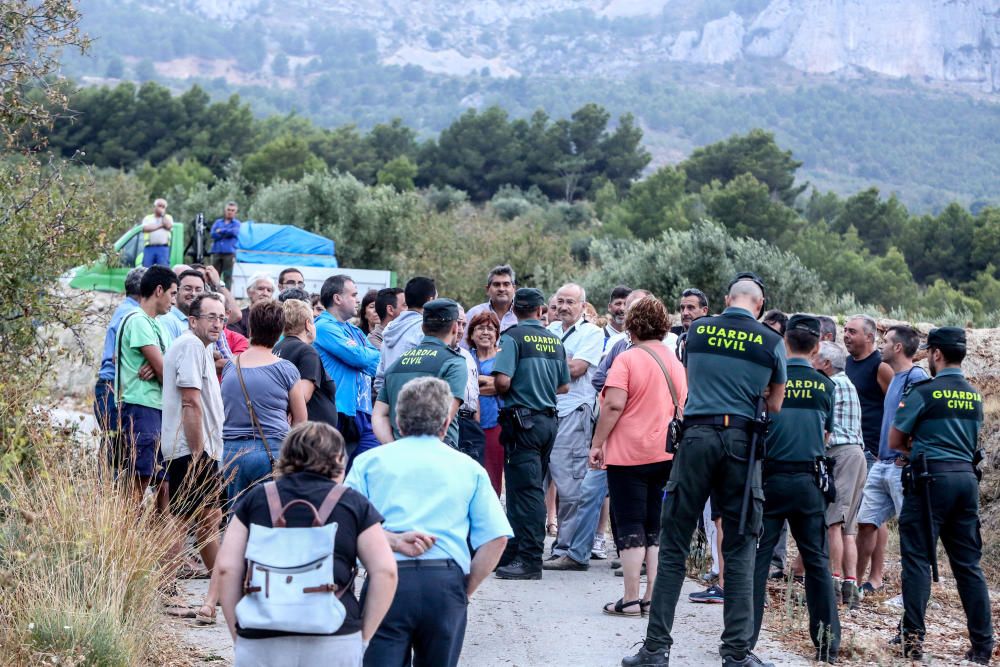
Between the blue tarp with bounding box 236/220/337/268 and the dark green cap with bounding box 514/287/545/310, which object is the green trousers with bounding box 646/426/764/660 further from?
the blue tarp with bounding box 236/220/337/268

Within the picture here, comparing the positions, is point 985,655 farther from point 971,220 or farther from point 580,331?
point 971,220

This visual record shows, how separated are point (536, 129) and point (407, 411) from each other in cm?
6092

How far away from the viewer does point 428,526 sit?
433 cm

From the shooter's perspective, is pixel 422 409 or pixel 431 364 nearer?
pixel 422 409

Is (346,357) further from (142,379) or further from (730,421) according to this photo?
(730,421)

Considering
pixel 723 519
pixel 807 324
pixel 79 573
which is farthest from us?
pixel 807 324

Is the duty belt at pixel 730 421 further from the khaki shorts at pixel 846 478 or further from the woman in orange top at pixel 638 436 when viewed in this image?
the khaki shorts at pixel 846 478

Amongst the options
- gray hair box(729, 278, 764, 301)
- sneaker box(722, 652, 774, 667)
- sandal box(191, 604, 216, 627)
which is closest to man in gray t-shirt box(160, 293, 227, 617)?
sandal box(191, 604, 216, 627)

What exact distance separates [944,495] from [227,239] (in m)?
16.6

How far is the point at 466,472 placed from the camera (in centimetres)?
444

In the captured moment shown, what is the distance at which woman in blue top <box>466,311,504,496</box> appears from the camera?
331 inches

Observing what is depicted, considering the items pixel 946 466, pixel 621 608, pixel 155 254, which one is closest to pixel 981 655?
pixel 946 466

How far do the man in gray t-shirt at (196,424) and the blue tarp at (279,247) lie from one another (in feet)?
49.8

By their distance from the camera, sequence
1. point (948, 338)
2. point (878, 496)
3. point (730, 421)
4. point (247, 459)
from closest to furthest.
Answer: point (730, 421)
point (247, 459)
point (948, 338)
point (878, 496)
